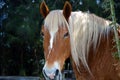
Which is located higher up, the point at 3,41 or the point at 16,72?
the point at 3,41

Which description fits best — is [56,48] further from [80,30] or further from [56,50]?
[80,30]

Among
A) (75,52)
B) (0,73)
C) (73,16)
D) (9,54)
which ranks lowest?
(0,73)

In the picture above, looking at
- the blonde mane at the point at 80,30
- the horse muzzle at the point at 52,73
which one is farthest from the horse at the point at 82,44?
the horse muzzle at the point at 52,73

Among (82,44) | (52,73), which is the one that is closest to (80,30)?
(82,44)

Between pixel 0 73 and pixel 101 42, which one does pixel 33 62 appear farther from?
pixel 101 42

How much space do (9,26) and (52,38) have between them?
5.16 m

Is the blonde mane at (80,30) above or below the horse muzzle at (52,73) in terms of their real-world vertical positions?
above

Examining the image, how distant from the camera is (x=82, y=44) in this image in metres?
2.73

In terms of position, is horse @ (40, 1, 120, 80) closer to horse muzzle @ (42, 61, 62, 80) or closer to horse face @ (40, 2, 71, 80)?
horse face @ (40, 2, 71, 80)

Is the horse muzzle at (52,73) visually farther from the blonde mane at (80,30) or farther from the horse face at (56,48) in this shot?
the blonde mane at (80,30)

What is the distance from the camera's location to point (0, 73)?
8.42 metres

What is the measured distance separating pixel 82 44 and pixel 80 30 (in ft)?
0.43

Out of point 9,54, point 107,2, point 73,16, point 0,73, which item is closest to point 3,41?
point 9,54

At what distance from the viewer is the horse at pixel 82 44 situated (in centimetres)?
265
